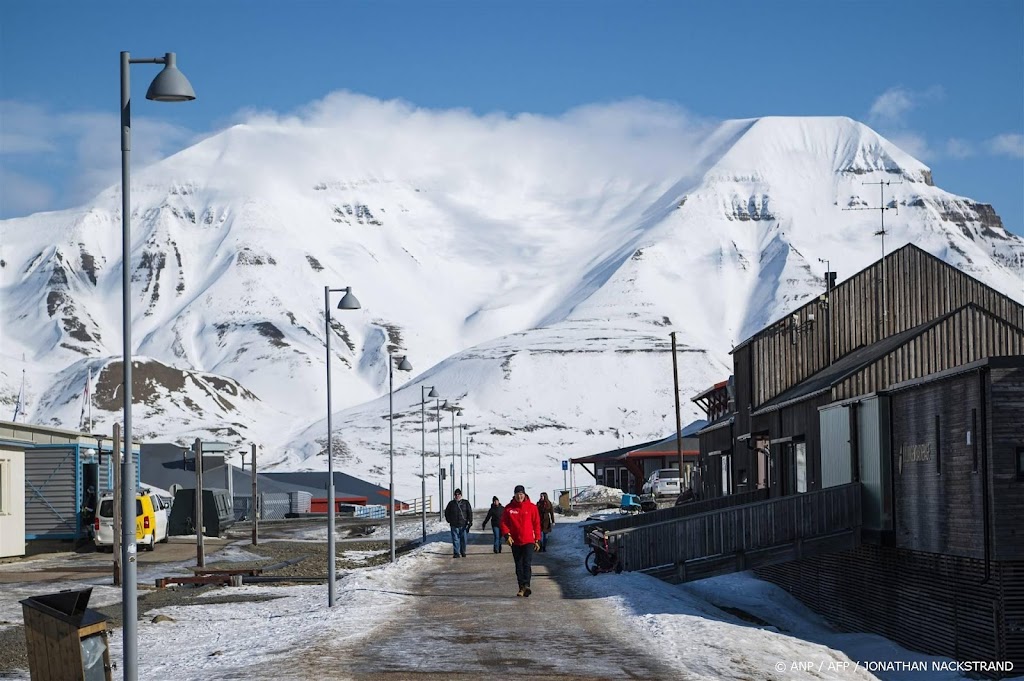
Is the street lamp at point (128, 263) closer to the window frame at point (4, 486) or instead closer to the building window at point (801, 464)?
the building window at point (801, 464)

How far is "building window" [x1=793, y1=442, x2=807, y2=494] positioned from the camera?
40.5 metres

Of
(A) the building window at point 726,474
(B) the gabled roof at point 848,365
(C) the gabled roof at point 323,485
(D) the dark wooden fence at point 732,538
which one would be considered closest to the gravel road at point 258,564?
(D) the dark wooden fence at point 732,538

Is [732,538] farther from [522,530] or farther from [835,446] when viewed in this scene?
[522,530]

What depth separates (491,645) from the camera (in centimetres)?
2050

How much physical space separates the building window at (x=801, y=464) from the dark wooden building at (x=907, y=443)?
0.33 feet

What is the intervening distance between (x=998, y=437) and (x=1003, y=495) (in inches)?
40.6

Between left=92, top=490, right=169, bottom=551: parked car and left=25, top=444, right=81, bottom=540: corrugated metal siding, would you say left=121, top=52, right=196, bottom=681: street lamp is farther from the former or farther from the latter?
left=25, top=444, right=81, bottom=540: corrugated metal siding

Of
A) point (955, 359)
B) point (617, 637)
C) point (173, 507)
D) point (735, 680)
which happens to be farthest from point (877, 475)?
point (173, 507)

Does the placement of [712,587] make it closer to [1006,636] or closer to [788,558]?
[788,558]

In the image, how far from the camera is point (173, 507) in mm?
62469

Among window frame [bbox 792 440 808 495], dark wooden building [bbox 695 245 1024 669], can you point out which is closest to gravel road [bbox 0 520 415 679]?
window frame [bbox 792 440 808 495]

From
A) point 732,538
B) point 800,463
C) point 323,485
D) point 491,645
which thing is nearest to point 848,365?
point 800,463

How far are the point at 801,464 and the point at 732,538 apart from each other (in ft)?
32.4

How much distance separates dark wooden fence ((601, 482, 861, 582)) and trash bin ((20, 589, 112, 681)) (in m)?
18.4
